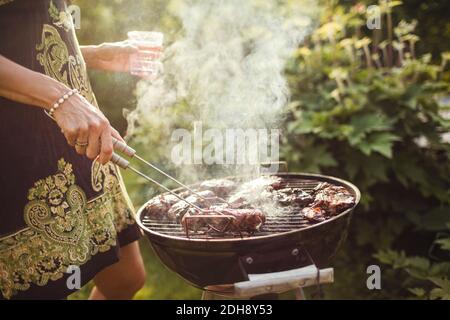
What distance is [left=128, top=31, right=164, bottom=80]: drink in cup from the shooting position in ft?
7.57

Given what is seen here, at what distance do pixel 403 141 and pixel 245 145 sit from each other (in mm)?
1267

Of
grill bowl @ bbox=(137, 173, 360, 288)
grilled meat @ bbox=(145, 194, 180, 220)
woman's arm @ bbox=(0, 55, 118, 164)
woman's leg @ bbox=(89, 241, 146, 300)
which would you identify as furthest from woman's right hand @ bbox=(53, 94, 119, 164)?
woman's leg @ bbox=(89, 241, 146, 300)

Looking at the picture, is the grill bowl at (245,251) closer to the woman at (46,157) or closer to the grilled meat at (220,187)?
the woman at (46,157)

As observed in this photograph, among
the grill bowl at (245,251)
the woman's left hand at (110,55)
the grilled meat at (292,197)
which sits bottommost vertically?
the grill bowl at (245,251)

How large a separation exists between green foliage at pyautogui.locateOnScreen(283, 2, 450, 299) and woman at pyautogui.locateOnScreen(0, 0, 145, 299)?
1.92 meters

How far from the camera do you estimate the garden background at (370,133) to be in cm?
331

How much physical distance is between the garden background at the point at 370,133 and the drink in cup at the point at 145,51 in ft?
2.39

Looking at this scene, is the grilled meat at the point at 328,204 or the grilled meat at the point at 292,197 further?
the grilled meat at the point at 292,197

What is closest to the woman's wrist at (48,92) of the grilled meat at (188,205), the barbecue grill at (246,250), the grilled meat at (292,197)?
the barbecue grill at (246,250)

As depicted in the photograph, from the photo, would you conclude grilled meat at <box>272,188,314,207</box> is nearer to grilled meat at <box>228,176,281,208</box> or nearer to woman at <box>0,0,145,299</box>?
grilled meat at <box>228,176,281,208</box>

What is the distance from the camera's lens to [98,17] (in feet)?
9.80

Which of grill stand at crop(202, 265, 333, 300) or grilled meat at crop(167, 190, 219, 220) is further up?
grilled meat at crop(167, 190, 219, 220)

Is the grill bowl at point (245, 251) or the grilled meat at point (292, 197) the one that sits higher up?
the grilled meat at point (292, 197)
